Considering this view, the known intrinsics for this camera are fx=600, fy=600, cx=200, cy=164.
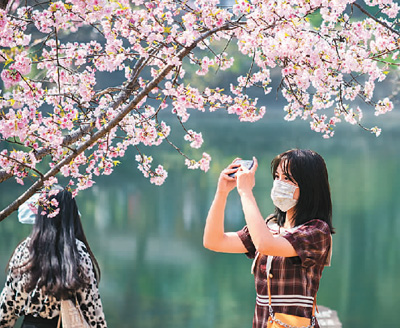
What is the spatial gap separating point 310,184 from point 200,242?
923 centimetres

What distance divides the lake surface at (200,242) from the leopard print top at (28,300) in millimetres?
5148

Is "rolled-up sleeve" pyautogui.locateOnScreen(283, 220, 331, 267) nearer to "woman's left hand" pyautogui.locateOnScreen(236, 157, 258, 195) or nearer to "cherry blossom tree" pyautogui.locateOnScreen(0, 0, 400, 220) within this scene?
"woman's left hand" pyautogui.locateOnScreen(236, 157, 258, 195)

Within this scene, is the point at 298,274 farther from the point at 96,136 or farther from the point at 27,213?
the point at 27,213

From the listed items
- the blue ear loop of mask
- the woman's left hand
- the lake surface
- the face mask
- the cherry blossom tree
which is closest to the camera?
the woman's left hand

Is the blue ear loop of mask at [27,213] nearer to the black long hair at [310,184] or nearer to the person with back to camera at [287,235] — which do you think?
the person with back to camera at [287,235]

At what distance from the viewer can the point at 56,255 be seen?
205 cm

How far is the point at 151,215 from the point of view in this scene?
12203mm

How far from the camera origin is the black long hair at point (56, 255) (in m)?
2.01

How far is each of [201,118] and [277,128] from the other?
14.1 feet

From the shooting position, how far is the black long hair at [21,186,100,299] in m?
2.01

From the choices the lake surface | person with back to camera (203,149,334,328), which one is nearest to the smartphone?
person with back to camera (203,149,334,328)

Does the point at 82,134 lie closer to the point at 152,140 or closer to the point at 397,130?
the point at 152,140

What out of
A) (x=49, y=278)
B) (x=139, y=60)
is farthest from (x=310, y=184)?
(x=139, y=60)

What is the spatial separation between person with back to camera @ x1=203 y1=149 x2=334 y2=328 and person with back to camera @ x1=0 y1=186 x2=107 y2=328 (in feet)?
1.82
